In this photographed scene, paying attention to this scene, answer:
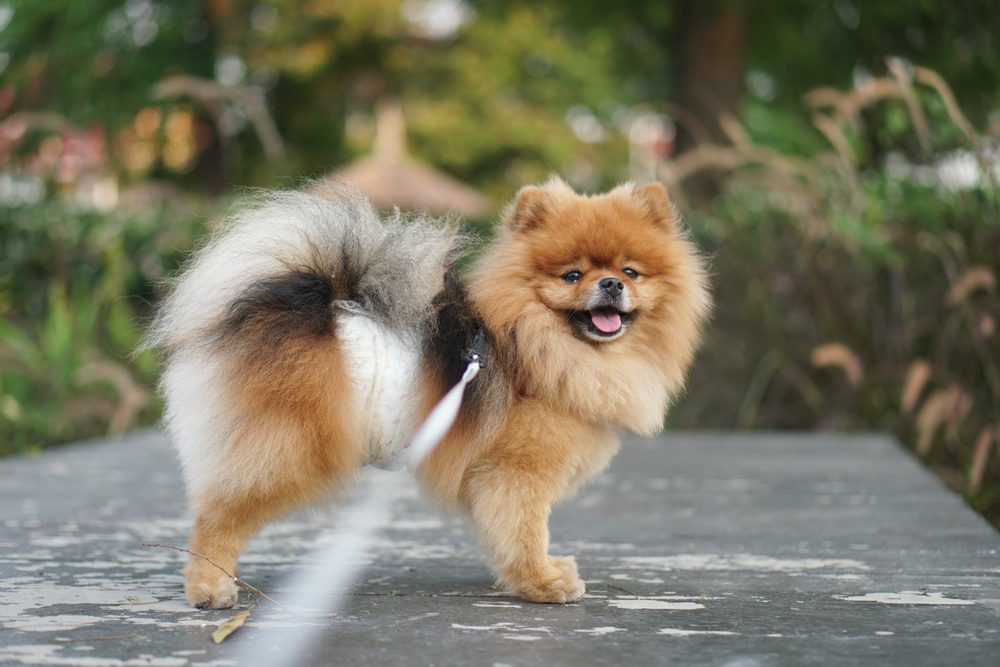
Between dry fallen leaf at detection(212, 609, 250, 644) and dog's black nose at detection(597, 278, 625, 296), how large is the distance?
122 cm

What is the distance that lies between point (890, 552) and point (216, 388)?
218 cm

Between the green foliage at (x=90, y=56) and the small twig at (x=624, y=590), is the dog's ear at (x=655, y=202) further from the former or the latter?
the green foliage at (x=90, y=56)

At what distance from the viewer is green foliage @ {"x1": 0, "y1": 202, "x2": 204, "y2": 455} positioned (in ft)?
23.3

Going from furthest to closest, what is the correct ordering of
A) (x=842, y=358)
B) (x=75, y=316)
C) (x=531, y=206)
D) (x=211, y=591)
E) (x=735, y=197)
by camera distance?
(x=735, y=197) → (x=75, y=316) → (x=842, y=358) → (x=531, y=206) → (x=211, y=591)

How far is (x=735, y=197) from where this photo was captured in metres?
8.22

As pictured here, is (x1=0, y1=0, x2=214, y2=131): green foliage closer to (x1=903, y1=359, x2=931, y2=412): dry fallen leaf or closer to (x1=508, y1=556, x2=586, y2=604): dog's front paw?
(x1=903, y1=359, x2=931, y2=412): dry fallen leaf

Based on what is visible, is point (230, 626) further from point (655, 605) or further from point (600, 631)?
point (655, 605)

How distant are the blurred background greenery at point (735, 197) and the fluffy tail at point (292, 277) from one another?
1.58ft

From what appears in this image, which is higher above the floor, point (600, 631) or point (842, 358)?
point (842, 358)

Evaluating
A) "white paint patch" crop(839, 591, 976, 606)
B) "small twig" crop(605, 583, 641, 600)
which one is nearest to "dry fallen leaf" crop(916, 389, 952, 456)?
"white paint patch" crop(839, 591, 976, 606)

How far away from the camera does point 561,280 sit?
126 inches

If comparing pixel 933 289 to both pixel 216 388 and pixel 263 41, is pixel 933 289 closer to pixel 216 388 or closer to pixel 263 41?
pixel 216 388

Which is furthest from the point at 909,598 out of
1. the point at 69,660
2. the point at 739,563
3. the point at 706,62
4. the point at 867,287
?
the point at 706,62

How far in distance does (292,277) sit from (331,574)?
0.92 meters
